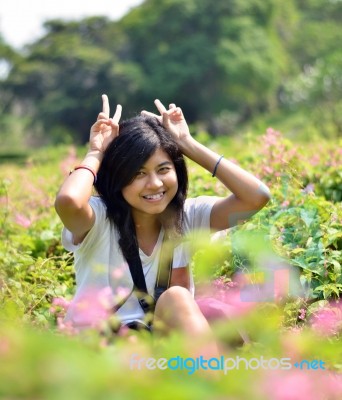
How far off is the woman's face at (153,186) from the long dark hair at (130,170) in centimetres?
2

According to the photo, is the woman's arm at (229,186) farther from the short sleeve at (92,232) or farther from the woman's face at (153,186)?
the short sleeve at (92,232)

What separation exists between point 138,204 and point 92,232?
16cm

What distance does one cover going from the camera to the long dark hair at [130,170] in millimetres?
2322

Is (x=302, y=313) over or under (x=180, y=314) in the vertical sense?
under

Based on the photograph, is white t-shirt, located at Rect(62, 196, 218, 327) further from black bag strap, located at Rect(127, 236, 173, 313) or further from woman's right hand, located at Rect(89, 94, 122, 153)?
woman's right hand, located at Rect(89, 94, 122, 153)

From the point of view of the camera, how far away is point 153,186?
230cm

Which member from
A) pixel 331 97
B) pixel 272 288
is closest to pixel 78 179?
pixel 272 288

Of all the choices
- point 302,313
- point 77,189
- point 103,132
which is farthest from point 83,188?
point 302,313

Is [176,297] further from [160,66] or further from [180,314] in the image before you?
[160,66]

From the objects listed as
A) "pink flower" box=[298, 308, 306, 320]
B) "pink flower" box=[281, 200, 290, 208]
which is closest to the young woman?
"pink flower" box=[298, 308, 306, 320]

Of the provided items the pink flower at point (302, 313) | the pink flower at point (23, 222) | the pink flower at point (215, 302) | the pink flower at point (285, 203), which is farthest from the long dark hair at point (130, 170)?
the pink flower at point (23, 222)

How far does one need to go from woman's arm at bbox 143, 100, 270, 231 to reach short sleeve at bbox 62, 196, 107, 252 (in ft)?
1.13

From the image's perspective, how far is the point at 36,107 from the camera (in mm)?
35125

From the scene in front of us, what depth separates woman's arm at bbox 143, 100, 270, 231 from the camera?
242 cm
